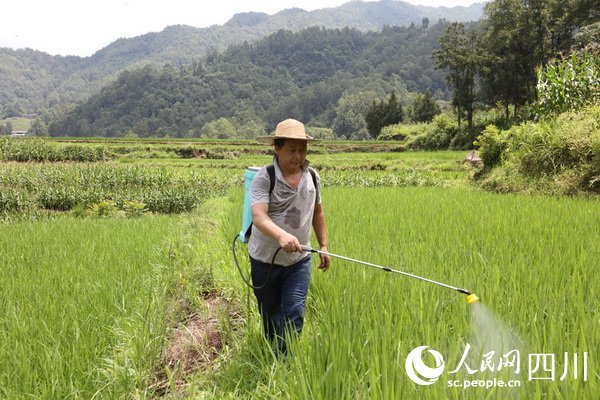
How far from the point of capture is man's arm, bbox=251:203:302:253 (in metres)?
1.85

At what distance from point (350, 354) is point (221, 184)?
1408cm

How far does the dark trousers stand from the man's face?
1.61ft

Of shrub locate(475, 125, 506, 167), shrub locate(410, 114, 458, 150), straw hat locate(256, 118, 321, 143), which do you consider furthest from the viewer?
shrub locate(410, 114, 458, 150)

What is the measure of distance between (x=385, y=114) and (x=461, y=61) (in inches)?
796

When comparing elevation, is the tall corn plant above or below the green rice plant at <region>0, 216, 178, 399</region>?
Result: above

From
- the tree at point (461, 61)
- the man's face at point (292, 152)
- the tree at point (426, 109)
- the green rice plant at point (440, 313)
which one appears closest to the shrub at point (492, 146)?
the green rice plant at point (440, 313)

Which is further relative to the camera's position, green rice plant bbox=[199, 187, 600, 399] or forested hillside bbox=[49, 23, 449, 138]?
forested hillside bbox=[49, 23, 449, 138]

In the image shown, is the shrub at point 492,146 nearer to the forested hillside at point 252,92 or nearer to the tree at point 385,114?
the tree at point 385,114

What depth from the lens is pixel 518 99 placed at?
2916cm

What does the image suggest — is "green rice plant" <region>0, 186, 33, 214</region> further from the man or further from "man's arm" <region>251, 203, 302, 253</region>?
"man's arm" <region>251, 203, 302, 253</region>

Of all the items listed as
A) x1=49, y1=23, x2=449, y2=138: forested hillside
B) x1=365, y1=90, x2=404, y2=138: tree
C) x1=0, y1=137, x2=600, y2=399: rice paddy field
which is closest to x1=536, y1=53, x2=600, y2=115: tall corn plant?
x1=0, y1=137, x2=600, y2=399: rice paddy field

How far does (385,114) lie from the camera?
49.8m

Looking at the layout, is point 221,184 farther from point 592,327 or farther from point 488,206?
point 592,327

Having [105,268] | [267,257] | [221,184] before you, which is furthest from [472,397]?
[221,184]
